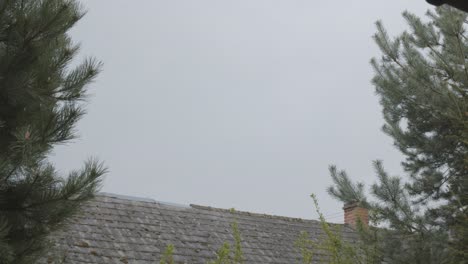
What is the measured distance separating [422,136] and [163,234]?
5.03 m

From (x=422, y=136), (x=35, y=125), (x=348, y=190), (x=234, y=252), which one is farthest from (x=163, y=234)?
(x=35, y=125)

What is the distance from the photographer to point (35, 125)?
205 inches

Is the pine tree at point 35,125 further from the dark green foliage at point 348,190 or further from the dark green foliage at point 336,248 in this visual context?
the dark green foliage at point 348,190

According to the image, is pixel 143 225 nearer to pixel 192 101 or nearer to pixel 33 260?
pixel 33 260

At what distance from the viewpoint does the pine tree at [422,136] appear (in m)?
7.31

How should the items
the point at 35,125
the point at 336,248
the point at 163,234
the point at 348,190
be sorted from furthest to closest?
the point at 163,234 < the point at 348,190 < the point at 336,248 < the point at 35,125

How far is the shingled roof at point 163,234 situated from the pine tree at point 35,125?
11.1 feet

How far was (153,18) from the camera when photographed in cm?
1770

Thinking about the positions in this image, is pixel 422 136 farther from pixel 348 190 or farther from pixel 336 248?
pixel 336 248

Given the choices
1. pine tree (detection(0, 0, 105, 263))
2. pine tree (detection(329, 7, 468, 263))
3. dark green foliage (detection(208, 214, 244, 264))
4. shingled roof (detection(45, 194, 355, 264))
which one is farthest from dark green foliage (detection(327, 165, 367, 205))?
pine tree (detection(0, 0, 105, 263))

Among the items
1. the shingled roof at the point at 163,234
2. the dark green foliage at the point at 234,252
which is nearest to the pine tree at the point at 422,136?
the dark green foliage at the point at 234,252

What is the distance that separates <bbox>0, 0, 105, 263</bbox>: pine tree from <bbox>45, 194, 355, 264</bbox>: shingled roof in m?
3.40

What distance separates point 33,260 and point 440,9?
20.7 ft

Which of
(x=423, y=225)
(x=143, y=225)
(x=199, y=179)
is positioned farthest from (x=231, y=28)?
(x=423, y=225)
